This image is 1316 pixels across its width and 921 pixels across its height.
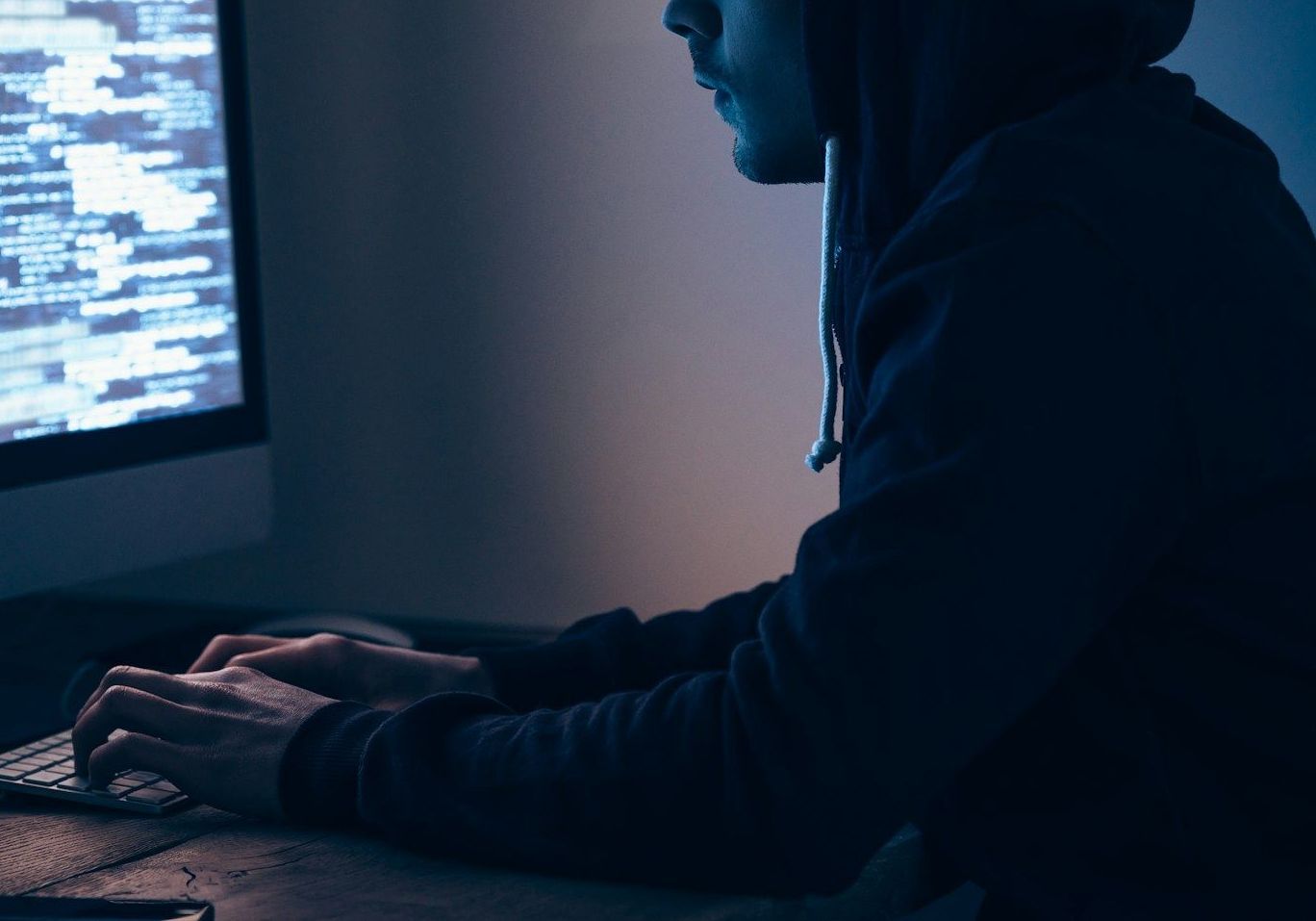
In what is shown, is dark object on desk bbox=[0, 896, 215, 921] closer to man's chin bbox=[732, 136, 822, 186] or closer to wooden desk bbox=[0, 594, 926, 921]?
wooden desk bbox=[0, 594, 926, 921]

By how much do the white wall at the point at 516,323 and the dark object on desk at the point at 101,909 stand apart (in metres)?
0.81

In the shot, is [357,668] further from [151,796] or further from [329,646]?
[151,796]

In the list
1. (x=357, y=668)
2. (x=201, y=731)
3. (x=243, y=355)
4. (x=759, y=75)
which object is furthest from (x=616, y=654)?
(x=243, y=355)

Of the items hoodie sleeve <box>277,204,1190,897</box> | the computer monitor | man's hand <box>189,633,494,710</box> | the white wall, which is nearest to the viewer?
hoodie sleeve <box>277,204,1190,897</box>

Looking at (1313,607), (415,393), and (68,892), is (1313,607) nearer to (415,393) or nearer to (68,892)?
(68,892)

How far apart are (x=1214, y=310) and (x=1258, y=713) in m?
0.20

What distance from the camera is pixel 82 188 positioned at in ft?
3.64

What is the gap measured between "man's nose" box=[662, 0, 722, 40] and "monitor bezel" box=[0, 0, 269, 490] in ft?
1.86

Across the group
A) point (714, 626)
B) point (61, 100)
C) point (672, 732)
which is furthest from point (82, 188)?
point (672, 732)

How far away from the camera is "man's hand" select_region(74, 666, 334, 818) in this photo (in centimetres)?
72

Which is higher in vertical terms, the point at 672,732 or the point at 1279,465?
the point at 1279,465

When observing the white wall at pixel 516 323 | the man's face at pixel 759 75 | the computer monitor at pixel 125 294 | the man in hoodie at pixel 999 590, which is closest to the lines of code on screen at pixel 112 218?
the computer monitor at pixel 125 294

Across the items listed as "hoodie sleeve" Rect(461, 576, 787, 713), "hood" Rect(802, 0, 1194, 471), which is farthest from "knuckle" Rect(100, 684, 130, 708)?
"hood" Rect(802, 0, 1194, 471)

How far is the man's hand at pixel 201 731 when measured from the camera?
0.72 m
